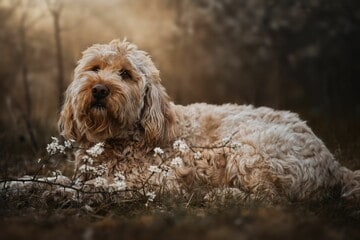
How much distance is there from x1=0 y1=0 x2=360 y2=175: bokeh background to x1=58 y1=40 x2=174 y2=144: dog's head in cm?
610

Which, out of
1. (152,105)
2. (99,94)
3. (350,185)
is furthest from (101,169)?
(350,185)

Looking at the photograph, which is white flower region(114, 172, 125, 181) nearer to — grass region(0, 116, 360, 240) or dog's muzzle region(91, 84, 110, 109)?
grass region(0, 116, 360, 240)

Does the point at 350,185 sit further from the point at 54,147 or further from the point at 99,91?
the point at 54,147

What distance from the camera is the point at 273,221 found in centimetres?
333

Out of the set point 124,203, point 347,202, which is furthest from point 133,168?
point 347,202

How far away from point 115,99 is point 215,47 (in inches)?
496

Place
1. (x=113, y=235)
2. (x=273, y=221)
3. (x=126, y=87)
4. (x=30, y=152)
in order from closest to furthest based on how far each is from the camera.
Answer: (x=113, y=235)
(x=273, y=221)
(x=126, y=87)
(x=30, y=152)

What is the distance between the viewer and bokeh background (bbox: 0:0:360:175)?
13.2 m

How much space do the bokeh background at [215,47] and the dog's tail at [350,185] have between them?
6.13m

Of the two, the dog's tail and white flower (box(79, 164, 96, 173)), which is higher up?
the dog's tail

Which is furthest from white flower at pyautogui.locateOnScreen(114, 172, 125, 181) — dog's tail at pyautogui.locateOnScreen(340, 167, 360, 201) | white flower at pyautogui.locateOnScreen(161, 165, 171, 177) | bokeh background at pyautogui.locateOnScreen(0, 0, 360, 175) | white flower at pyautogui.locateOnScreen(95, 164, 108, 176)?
bokeh background at pyautogui.locateOnScreen(0, 0, 360, 175)

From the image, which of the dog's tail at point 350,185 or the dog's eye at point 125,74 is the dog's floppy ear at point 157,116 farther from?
the dog's tail at point 350,185

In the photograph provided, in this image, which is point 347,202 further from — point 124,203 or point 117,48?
point 117,48

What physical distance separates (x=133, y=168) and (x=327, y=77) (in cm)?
1188
